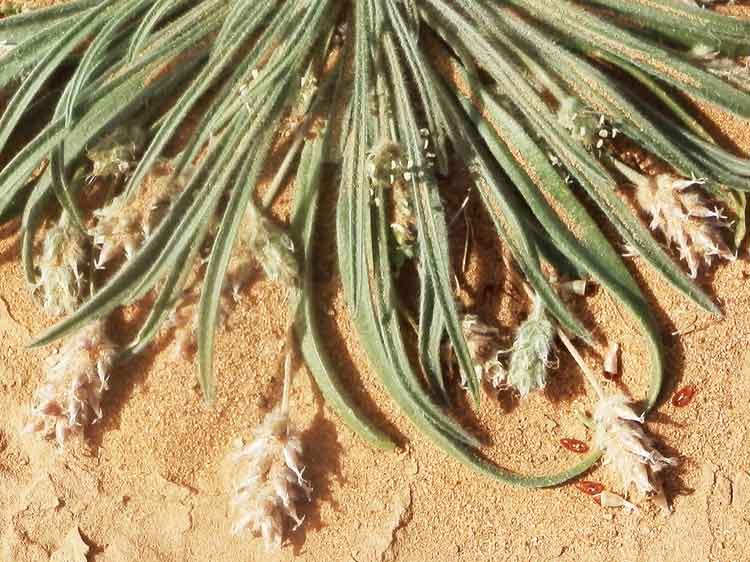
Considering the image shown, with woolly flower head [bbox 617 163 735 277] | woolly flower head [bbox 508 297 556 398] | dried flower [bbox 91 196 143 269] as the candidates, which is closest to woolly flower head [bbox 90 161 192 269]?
dried flower [bbox 91 196 143 269]

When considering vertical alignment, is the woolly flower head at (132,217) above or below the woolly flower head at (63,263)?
above

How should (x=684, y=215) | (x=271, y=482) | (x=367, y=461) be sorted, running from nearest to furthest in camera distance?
(x=684, y=215) → (x=271, y=482) → (x=367, y=461)

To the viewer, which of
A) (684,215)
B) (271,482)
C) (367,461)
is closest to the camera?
(684,215)

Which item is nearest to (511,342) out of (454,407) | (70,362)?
(454,407)

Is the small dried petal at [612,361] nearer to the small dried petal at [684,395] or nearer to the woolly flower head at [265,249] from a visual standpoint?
the small dried petal at [684,395]

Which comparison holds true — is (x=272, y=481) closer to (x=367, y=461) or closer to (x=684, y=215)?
(x=367, y=461)

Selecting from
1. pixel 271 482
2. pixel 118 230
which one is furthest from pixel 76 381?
pixel 271 482

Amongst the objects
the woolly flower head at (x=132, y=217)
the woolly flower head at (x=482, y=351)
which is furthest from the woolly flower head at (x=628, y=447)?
the woolly flower head at (x=132, y=217)
